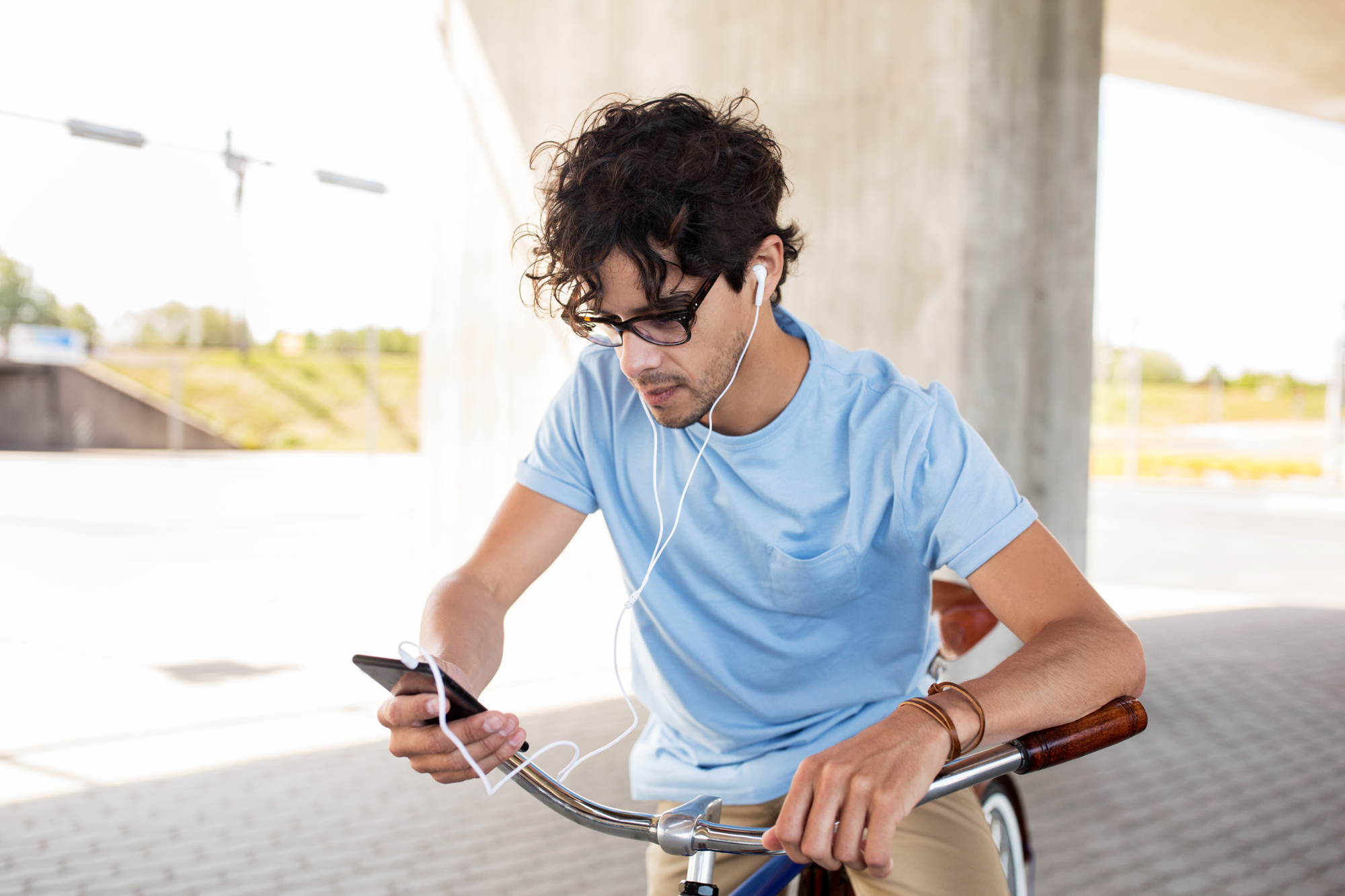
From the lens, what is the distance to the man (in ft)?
4.76

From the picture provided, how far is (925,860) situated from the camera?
1.51 metres

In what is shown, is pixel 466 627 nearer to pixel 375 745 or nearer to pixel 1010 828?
pixel 1010 828

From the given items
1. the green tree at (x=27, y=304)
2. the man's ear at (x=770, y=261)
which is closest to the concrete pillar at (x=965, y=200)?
the man's ear at (x=770, y=261)

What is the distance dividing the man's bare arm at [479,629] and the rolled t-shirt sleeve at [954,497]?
24.3 inches

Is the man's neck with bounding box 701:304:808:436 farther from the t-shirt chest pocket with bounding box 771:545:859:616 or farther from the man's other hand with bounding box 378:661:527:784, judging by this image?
the man's other hand with bounding box 378:661:527:784

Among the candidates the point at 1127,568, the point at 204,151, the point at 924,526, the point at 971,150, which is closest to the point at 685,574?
the point at 924,526

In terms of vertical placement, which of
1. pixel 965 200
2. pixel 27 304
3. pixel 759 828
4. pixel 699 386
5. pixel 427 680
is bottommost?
pixel 759 828

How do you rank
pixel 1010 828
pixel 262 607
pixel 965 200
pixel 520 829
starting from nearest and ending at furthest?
pixel 1010 828 < pixel 520 829 < pixel 965 200 < pixel 262 607

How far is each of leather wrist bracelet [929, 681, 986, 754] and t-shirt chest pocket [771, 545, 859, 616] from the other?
1.32ft

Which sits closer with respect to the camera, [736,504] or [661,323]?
[661,323]

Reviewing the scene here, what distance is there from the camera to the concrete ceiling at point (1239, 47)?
8.46 m

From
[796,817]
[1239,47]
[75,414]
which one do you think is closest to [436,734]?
[796,817]

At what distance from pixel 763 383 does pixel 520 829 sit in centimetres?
281

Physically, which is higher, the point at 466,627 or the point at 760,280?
the point at 760,280
